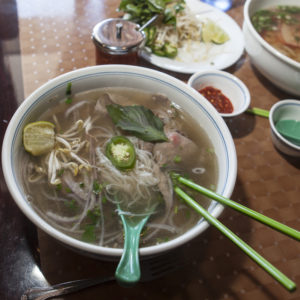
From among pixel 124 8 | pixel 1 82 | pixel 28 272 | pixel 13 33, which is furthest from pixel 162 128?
pixel 13 33

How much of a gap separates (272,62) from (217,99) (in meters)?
0.37

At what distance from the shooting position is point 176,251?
4.04 ft

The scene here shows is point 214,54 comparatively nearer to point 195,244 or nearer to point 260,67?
point 260,67

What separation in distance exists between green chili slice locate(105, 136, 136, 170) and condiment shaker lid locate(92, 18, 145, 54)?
0.58 meters

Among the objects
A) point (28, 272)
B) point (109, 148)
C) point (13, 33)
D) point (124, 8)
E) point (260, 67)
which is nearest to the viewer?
point (28, 272)

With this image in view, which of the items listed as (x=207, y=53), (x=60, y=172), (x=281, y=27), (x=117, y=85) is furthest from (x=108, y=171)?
(x=281, y=27)

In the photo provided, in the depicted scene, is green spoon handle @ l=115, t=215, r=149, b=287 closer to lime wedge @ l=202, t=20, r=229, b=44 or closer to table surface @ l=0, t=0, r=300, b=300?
table surface @ l=0, t=0, r=300, b=300

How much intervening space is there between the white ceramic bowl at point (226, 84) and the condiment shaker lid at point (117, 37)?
40 centimetres

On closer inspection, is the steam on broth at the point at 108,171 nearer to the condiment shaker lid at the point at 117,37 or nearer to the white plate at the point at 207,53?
the condiment shaker lid at the point at 117,37

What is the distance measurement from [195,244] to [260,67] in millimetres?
1193

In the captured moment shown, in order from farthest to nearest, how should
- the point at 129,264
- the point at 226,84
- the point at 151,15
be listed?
the point at 151,15, the point at 226,84, the point at 129,264

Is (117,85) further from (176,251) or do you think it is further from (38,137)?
(176,251)

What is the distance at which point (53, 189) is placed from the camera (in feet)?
Answer: 4.24

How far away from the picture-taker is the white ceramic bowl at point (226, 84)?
6.05 feet
